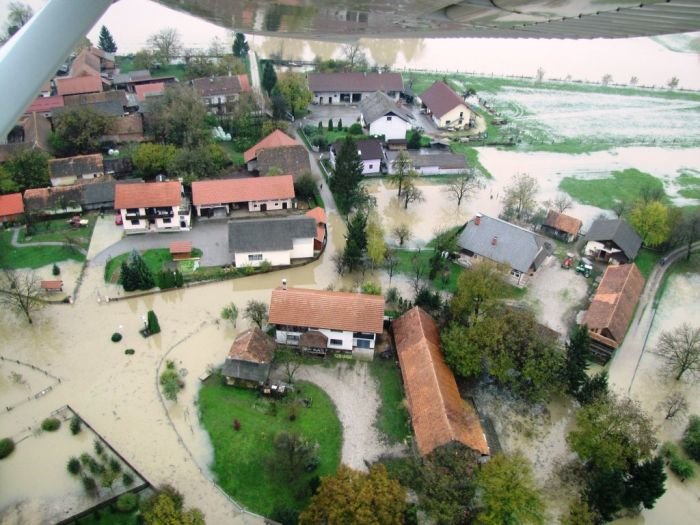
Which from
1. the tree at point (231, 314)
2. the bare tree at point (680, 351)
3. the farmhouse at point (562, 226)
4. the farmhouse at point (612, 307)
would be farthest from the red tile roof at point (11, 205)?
the bare tree at point (680, 351)

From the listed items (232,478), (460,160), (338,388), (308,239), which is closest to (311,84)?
(460,160)

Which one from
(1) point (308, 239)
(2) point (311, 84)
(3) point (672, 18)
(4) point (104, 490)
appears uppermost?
(3) point (672, 18)

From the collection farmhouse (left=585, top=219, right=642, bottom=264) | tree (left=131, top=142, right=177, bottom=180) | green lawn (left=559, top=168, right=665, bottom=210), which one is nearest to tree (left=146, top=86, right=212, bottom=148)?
tree (left=131, top=142, right=177, bottom=180)

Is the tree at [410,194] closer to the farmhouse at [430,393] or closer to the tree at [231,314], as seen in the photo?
the farmhouse at [430,393]

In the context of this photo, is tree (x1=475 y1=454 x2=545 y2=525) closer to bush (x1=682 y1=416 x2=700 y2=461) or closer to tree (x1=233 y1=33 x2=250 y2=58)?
bush (x1=682 y1=416 x2=700 y2=461)

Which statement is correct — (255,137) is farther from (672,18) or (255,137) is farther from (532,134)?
(672,18)

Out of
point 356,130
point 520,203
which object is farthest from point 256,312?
point 356,130
